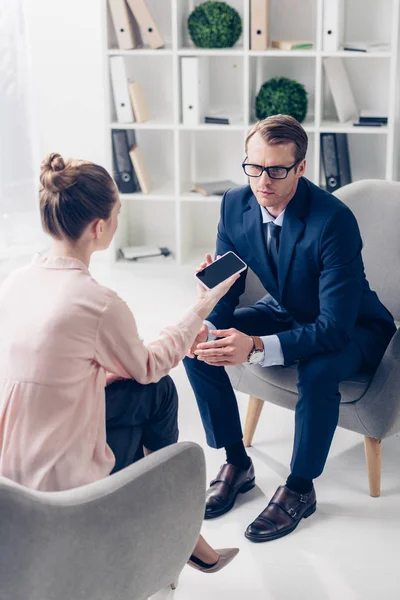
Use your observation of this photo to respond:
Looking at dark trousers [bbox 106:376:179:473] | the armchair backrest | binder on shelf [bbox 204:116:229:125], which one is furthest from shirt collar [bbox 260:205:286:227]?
binder on shelf [bbox 204:116:229:125]

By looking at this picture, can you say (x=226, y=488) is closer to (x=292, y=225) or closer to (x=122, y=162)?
(x=292, y=225)

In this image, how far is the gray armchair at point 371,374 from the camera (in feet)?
7.79

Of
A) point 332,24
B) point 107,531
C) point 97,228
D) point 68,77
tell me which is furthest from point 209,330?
point 68,77

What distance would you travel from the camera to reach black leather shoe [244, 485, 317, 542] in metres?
2.33

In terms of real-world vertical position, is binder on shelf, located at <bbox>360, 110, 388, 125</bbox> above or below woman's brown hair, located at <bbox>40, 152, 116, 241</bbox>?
below

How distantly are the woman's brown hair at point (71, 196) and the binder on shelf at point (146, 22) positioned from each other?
8.27 feet

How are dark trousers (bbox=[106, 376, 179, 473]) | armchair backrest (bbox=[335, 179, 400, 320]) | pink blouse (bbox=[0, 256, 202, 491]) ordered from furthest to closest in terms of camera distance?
armchair backrest (bbox=[335, 179, 400, 320])
dark trousers (bbox=[106, 376, 179, 473])
pink blouse (bbox=[0, 256, 202, 491])

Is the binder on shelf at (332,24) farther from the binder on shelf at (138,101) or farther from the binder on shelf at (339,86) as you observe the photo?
the binder on shelf at (138,101)

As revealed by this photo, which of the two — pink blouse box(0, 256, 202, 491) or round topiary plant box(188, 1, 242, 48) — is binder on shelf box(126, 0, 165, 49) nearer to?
round topiary plant box(188, 1, 242, 48)

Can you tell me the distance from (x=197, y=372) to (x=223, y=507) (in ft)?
1.21

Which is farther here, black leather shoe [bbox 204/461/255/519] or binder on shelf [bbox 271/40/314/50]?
binder on shelf [bbox 271/40/314/50]

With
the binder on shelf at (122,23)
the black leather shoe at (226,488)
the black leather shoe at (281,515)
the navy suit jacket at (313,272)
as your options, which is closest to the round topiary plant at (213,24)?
the binder on shelf at (122,23)

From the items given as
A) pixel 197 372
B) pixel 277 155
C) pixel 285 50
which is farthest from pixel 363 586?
pixel 285 50

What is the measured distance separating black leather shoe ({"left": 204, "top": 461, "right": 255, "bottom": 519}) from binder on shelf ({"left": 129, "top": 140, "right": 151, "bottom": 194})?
207 cm
